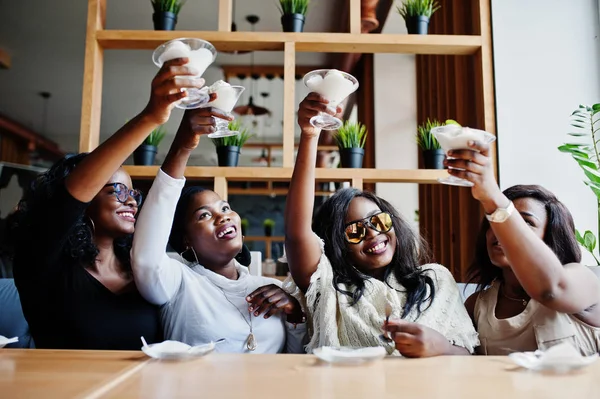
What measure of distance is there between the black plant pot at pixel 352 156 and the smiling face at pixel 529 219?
3.78ft

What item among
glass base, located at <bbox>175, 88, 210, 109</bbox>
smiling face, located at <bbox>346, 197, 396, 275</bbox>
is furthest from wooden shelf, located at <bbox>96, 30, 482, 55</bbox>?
glass base, located at <bbox>175, 88, 210, 109</bbox>

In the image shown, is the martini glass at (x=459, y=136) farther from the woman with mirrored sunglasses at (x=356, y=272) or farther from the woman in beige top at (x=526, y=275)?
the woman with mirrored sunglasses at (x=356, y=272)

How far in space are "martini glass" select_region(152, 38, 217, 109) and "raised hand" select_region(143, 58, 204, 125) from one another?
0.02 m

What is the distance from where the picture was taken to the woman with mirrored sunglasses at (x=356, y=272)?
5.19ft

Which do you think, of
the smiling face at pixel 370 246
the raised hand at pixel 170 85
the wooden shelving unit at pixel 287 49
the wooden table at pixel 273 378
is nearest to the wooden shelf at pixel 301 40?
the wooden shelving unit at pixel 287 49

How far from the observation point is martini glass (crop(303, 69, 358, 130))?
1.53m

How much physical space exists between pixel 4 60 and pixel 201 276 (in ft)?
19.3

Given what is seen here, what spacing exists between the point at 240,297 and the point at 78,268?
51cm

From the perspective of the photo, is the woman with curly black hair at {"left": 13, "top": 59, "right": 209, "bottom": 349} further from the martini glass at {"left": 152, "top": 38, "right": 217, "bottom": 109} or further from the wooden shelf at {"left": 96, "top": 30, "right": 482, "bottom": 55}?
the wooden shelf at {"left": 96, "top": 30, "right": 482, "bottom": 55}

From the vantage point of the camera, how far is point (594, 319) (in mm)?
1538

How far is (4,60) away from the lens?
20.8 feet

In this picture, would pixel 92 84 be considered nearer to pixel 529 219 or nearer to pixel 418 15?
pixel 418 15

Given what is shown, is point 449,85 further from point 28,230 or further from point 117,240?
point 28,230

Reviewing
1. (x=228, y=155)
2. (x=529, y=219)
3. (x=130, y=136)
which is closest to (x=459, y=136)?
(x=529, y=219)
